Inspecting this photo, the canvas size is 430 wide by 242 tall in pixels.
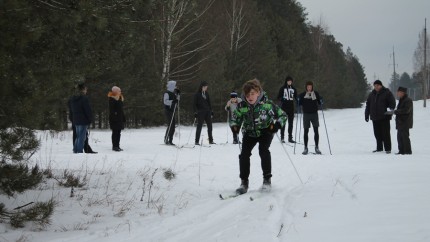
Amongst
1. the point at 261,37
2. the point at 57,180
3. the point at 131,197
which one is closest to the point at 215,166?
the point at 131,197

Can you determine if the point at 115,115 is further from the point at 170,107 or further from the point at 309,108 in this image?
the point at 309,108

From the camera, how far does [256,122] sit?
5875 millimetres

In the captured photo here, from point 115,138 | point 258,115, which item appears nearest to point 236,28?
point 115,138

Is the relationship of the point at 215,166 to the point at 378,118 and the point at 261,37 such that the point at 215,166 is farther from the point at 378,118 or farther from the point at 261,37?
the point at 261,37

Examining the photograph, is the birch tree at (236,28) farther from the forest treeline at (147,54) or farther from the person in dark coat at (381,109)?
the person in dark coat at (381,109)

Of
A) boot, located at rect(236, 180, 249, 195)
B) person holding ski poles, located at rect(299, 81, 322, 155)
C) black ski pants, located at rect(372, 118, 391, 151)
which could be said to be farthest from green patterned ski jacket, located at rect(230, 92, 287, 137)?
black ski pants, located at rect(372, 118, 391, 151)

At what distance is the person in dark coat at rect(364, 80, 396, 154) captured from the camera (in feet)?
38.5

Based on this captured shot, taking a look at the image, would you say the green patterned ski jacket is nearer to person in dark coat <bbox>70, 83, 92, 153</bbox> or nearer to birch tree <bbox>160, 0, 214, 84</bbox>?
person in dark coat <bbox>70, 83, 92, 153</bbox>

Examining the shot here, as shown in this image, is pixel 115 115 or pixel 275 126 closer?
pixel 275 126

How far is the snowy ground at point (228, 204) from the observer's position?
3.89 m

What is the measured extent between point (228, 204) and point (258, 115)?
4.82 feet

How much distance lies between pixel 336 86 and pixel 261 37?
89.7 ft

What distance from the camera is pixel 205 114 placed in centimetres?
1302

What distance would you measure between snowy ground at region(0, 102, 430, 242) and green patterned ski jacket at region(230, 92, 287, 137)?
0.98 meters
